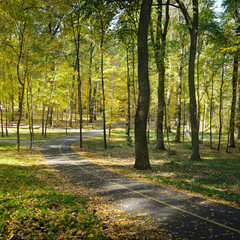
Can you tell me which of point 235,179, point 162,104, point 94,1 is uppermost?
point 94,1

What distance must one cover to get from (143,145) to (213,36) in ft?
35.6

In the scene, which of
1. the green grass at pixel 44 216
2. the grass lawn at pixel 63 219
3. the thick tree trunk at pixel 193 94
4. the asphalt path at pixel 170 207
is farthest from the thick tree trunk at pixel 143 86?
→ the green grass at pixel 44 216

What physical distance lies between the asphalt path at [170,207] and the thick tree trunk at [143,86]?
1.93 m

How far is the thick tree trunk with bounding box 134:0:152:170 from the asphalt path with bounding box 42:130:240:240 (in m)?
1.93

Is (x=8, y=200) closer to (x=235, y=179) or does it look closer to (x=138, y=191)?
(x=138, y=191)

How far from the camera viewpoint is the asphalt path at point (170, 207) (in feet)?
14.1

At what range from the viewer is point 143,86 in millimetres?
9680

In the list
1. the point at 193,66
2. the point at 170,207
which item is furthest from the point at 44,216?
the point at 193,66

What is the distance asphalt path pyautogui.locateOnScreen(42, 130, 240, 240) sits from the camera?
14.1ft

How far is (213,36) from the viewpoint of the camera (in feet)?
47.5

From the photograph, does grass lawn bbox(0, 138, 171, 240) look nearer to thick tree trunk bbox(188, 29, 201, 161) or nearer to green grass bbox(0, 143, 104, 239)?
green grass bbox(0, 143, 104, 239)

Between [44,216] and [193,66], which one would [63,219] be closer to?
[44,216]

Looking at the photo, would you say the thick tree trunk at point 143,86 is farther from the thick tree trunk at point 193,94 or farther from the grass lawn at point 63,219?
the thick tree trunk at point 193,94

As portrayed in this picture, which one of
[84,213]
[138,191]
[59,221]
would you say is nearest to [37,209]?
[59,221]
